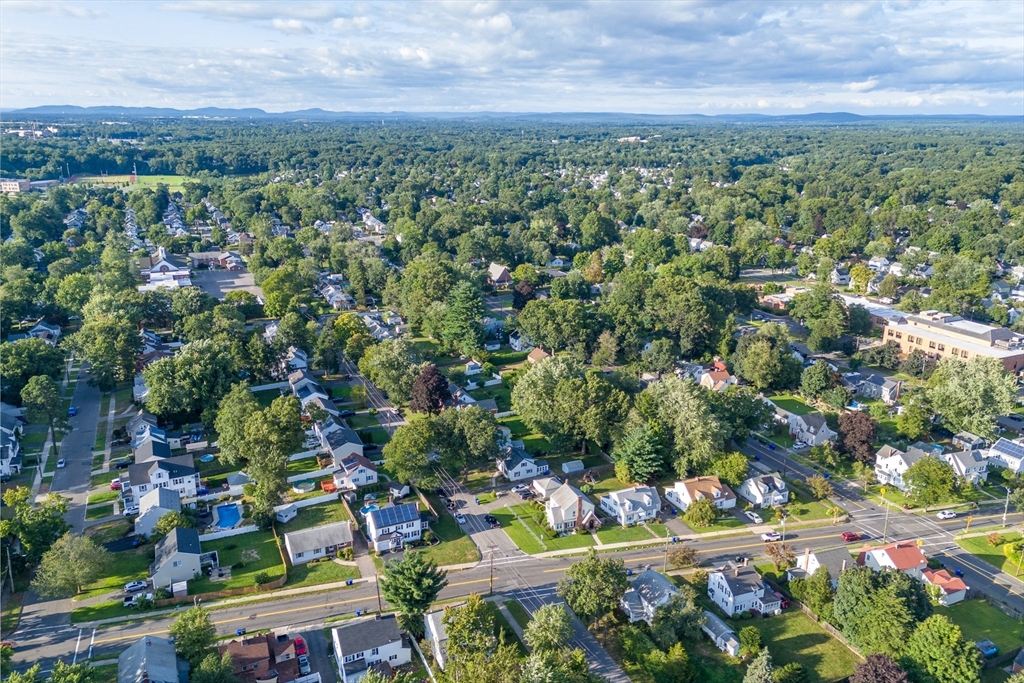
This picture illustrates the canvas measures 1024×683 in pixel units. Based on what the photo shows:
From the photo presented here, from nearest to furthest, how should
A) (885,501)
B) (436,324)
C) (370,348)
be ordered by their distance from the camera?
(885,501), (370,348), (436,324)

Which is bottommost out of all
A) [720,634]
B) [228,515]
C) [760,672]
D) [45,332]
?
[720,634]

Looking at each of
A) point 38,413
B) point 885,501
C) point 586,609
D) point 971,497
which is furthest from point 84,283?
point 971,497

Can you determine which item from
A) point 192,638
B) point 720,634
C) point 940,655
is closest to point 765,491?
point 720,634

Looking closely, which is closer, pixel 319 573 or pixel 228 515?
pixel 319 573

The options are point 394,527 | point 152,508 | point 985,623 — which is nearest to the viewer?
point 985,623

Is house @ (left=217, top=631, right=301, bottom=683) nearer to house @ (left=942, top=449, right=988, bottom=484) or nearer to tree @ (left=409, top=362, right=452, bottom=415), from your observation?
tree @ (left=409, top=362, right=452, bottom=415)

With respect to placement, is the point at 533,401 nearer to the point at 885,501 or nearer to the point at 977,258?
the point at 885,501

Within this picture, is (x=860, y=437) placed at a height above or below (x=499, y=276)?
below

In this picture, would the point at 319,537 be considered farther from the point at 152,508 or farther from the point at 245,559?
the point at 152,508
